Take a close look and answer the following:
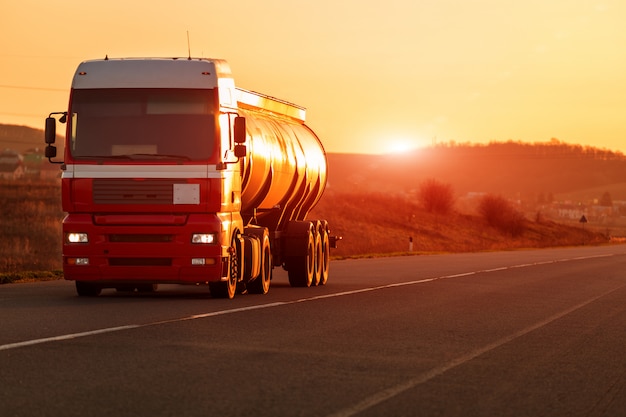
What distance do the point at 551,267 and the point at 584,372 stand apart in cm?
2439

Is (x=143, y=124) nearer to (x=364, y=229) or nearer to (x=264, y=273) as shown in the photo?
(x=264, y=273)

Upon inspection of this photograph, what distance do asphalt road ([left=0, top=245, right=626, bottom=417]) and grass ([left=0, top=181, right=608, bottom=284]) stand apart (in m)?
8.95

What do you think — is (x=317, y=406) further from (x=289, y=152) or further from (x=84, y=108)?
(x=289, y=152)

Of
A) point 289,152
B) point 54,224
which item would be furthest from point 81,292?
point 54,224

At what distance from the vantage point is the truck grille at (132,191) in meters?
16.6

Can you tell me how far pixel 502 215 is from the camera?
109250 millimetres

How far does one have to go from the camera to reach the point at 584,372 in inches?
385

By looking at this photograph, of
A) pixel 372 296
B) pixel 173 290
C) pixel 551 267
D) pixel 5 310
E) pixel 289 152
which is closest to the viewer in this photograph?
pixel 5 310

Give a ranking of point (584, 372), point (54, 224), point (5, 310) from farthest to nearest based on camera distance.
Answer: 1. point (54, 224)
2. point (5, 310)
3. point (584, 372)

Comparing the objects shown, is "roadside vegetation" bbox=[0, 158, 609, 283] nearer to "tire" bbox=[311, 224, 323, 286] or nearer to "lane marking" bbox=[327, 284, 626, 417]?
"tire" bbox=[311, 224, 323, 286]

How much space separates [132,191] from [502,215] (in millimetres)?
94847

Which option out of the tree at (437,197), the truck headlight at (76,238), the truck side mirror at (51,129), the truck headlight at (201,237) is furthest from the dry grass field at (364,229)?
the truck headlight at (201,237)

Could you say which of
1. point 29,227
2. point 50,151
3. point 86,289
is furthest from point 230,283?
point 29,227

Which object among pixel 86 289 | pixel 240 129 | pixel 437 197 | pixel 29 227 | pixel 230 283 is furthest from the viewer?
pixel 437 197
